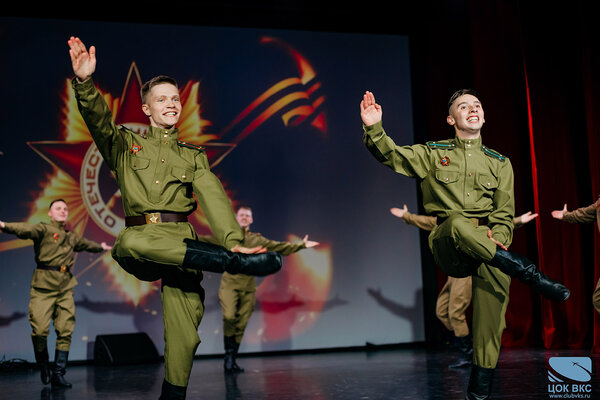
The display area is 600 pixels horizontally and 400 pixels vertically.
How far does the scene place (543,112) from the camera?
21.9ft

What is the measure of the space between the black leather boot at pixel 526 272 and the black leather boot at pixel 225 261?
44.1 inches

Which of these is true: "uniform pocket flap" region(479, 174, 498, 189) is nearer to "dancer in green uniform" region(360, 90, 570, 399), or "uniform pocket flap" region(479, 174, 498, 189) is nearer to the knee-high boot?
"dancer in green uniform" region(360, 90, 570, 399)

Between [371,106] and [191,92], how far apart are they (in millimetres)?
4626

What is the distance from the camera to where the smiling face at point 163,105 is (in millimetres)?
3072

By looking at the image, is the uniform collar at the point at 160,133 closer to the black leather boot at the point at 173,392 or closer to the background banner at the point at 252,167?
the black leather boot at the point at 173,392

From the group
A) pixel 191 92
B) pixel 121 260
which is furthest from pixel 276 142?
pixel 121 260

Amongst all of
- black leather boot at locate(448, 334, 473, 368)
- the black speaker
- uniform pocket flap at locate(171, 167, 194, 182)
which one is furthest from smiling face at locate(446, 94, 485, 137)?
the black speaker

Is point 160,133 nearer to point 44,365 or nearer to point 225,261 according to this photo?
point 225,261

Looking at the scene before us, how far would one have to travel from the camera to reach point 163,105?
121 inches

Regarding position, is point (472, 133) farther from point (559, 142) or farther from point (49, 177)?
point (49, 177)

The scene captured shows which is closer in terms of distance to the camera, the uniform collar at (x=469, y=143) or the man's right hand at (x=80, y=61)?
the man's right hand at (x=80, y=61)

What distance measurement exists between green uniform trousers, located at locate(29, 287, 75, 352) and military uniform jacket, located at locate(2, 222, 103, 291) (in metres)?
0.07

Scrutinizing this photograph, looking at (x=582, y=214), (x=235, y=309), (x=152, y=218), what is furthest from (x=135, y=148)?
(x=582, y=214)
